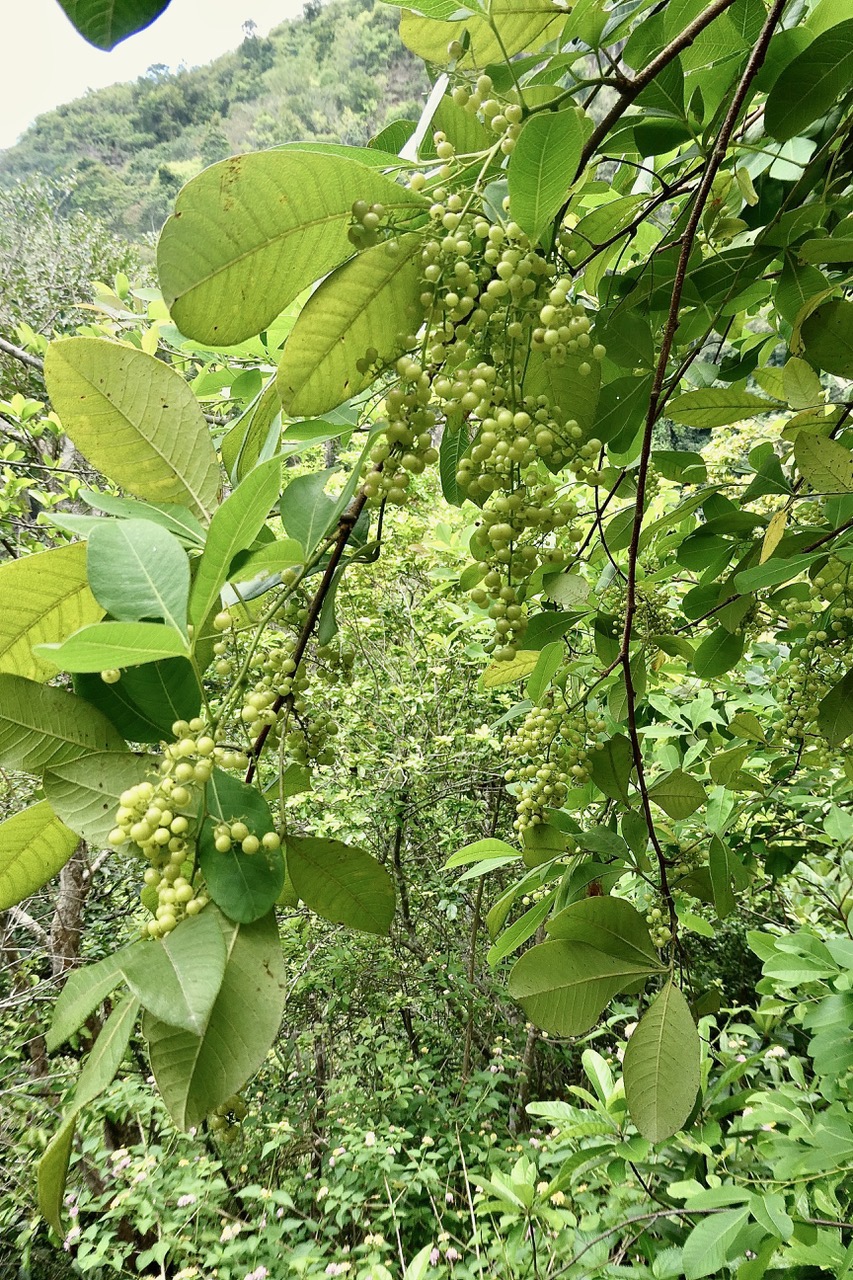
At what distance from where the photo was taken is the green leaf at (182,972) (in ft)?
1.10

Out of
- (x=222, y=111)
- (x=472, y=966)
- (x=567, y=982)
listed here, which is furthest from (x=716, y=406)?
(x=222, y=111)

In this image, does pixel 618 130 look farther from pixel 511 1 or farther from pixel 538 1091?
pixel 538 1091

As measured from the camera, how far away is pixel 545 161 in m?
0.42

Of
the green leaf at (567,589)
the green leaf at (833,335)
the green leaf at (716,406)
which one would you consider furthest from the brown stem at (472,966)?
the green leaf at (833,335)

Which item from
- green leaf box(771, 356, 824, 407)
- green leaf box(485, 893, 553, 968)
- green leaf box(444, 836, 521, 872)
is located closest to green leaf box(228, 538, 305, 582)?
green leaf box(771, 356, 824, 407)

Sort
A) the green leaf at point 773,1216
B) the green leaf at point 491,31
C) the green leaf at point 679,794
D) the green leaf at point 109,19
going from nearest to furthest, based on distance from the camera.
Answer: the green leaf at point 109,19 → the green leaf at point 491,31 → the green leaf at point 679,794 → the green leaf at point 773,1216

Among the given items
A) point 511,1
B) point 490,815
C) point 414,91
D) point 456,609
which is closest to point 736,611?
point 511,1

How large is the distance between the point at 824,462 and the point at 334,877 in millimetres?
674

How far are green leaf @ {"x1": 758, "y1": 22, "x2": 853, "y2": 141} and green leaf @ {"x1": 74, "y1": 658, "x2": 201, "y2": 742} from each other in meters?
0.64

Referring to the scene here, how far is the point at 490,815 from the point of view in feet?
14.9

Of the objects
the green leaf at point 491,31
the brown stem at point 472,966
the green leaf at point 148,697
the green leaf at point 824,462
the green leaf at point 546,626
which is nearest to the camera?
the green leaf at point 148,697

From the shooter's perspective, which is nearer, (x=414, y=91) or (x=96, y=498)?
(x=96, y=498)

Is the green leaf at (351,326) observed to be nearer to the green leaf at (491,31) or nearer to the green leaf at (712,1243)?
the green leaf at (491,31)

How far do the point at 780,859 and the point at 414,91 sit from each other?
118 feet
